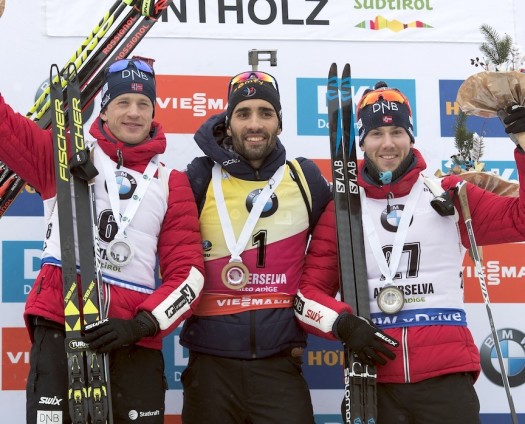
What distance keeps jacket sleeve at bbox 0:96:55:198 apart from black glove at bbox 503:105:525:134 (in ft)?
6.05

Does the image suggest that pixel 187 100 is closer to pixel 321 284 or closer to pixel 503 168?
pixel 321 284

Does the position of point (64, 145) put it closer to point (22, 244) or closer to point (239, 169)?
point (239, 169)

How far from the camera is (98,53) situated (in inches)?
157

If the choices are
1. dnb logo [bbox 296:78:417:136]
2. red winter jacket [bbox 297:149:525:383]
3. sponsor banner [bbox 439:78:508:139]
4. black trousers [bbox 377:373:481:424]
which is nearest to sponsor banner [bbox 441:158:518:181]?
sponsor banner [bbox 439:78:508:139]

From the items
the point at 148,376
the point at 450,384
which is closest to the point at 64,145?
the point at 148,376

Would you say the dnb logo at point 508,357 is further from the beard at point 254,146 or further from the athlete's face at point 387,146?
the beard at point 254,146

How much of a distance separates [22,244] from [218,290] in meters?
1.30

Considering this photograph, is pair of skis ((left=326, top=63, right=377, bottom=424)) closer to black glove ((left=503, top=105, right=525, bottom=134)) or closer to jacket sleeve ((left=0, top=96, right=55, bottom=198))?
black glove ((left=503, top=105, right=525, bottom=134))

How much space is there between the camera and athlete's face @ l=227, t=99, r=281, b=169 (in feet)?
12.1

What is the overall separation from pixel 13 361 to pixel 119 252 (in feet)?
4.33

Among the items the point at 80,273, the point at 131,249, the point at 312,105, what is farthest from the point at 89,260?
the point at 312,105

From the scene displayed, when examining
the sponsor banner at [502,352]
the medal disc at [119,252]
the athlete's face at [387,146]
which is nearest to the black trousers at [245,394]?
the medal disc at [119,252]

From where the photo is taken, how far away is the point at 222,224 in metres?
3.66

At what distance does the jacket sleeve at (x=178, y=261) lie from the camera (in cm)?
330
